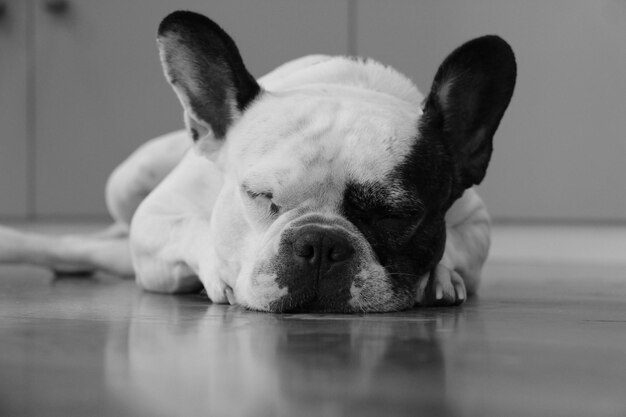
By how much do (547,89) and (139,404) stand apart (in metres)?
2.42

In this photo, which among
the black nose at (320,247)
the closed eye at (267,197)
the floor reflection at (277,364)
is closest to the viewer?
the floor reflection at (277,364)

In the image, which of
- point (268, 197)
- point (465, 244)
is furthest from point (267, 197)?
point (465, 244)

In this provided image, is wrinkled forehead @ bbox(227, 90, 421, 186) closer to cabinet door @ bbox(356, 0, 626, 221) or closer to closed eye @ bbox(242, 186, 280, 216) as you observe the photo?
closed eye @ bbox(242, 186, 280, 216)

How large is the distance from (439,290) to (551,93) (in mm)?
1585

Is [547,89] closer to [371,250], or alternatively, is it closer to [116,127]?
[116,127]

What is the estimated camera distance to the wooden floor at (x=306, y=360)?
0.75 meters

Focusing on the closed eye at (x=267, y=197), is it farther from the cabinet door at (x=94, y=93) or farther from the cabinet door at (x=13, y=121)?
the cabinet door at (x=13, y=121)

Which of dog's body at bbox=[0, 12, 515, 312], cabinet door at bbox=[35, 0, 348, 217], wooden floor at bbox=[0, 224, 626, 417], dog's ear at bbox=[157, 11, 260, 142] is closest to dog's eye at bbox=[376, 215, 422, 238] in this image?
dog's body at bbox=[0, 12, 515, 312]

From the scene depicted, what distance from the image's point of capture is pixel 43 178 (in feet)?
11.1

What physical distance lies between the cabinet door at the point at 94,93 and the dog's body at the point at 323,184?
1.41 meters

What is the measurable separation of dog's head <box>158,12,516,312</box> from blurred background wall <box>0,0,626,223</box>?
142 centimetres

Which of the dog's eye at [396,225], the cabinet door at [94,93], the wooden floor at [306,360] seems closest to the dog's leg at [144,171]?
the wooden floor at [306,360]

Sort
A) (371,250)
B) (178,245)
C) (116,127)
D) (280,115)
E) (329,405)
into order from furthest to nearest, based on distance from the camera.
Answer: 1. (116,127)
2. (178,245)
3. (280,115)
4. (371,250)
5. (329,405)

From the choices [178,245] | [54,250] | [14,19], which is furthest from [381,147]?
[14,19]
